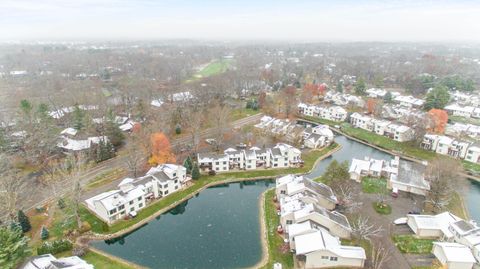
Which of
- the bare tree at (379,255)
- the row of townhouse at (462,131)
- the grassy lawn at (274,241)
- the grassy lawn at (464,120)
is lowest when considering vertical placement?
the grassy lawn at (274,241)

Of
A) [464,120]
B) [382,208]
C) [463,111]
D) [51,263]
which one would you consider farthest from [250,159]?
[463,111]

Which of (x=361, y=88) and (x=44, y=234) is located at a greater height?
(x=361, y=88)

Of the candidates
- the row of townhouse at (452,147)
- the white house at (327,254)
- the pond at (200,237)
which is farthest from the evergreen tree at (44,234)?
the row of townhouse at (452,147)

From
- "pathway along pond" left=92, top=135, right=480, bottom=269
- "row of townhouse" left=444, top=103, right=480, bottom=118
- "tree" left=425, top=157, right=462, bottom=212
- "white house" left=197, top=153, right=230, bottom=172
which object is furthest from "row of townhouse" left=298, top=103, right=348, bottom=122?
"white house" left=197, top=153, right=230, bottom=172

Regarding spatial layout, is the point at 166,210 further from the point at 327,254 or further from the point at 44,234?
the point at 327,254

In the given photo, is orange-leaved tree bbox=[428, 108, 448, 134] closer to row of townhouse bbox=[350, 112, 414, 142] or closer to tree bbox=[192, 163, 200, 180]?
row of townhouse bbox=[350, 112, 414, 142]

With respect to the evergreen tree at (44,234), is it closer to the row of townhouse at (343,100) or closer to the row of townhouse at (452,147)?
the row of townhouse at (452,147)
